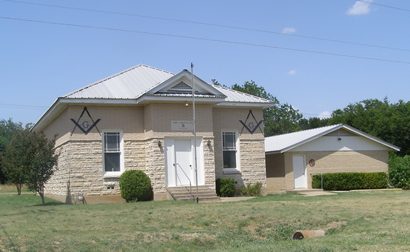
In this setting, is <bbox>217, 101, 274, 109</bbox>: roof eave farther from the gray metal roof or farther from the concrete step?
the concrete step

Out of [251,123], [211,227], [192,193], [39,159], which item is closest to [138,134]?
[192,193]

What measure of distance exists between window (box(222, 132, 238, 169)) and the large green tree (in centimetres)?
4664

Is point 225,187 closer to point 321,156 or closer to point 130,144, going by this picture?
point 130,144

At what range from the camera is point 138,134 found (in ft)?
89.7

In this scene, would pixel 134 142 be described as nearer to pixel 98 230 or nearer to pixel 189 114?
Result: pixel 189 114

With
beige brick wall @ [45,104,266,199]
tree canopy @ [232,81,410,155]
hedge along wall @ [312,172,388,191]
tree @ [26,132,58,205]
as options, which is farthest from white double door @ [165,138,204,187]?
tree canopy @ [232,81,410,155]

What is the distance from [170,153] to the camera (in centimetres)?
2688

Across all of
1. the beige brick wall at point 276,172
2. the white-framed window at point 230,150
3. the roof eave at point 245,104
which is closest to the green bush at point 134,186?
the white-framed window at point 230,150

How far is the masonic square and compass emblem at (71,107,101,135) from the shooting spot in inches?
1031

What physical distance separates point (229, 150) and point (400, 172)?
11.4 metres

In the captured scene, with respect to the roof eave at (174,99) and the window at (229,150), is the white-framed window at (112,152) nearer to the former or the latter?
the roof eave at (174,99)

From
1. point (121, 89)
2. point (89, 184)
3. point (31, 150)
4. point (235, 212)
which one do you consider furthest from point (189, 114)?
point (235, 212)

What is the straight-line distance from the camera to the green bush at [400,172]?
33.6m

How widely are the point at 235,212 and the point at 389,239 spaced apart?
6896 millimetres
